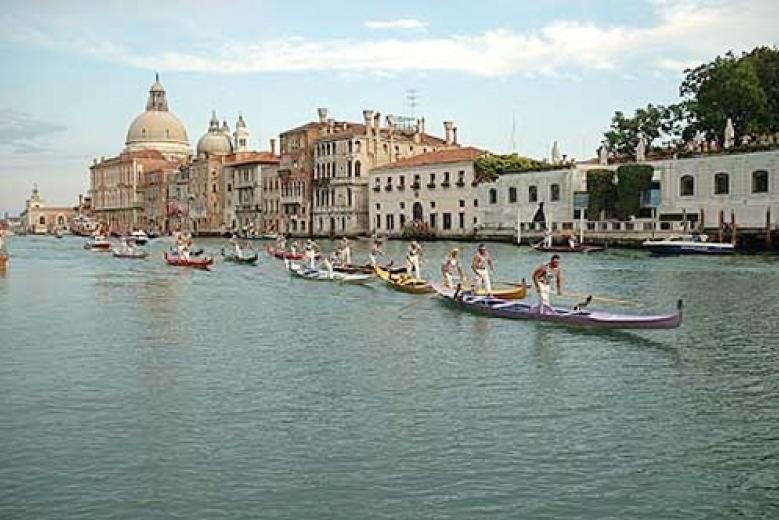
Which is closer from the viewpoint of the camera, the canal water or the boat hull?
the canal water

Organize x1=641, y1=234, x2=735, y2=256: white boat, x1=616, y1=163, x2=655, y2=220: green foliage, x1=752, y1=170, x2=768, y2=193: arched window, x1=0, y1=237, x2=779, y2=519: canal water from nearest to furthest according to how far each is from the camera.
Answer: x1=0, y1=237, x2=779, y2=519: canal water, x1=641, y1=234, x2=735, y2=256: white boat, x1=752, y1=170, x2=768, y2=193: arched window, x1=616, y1=163, x2=655, y2=220: green foliage

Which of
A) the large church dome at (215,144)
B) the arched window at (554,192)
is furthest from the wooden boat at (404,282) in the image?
the large church dome at (215,144)

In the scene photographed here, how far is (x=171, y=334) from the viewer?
816 inches

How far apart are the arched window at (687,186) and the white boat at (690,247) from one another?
6511mm

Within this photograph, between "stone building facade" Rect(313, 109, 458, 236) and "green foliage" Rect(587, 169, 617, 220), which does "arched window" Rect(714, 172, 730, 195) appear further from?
"stone building facade" Rect(313, 109, 458, 236)

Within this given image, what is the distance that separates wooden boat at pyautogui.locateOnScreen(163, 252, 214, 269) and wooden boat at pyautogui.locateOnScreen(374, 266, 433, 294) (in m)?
13.8

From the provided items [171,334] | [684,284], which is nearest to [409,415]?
[171,334]

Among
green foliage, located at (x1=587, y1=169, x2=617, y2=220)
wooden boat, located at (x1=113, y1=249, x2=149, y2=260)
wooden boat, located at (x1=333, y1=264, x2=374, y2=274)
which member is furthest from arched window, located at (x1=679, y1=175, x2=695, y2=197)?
wooden boat, located at (x1=113, y1=249, x2=149, y2=260)

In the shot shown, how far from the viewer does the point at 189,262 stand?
148 feet

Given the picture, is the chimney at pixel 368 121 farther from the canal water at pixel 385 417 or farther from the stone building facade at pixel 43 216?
the stone building facade at pixel 43 216

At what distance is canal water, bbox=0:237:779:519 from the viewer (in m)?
9.40

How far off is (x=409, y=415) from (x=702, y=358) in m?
6.75

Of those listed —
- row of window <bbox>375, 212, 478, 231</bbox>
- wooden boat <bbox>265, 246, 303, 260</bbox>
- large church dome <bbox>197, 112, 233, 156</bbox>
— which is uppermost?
large church dome <bbox>197, 112, 233, 156</bbox>

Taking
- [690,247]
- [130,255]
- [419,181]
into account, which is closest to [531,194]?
[419,181]
